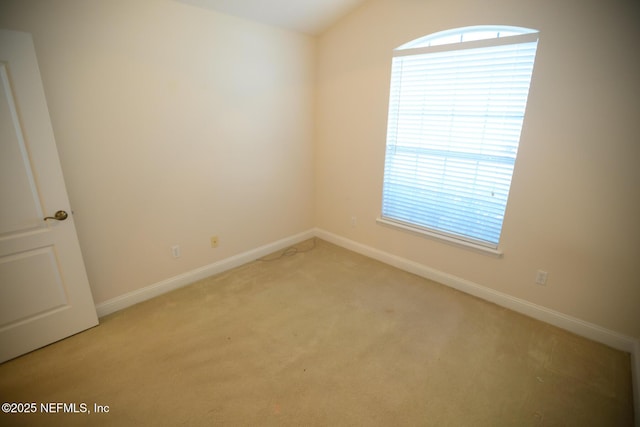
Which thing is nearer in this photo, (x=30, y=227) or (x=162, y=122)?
(x=30, y=227)

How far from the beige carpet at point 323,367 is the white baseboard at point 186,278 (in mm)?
83

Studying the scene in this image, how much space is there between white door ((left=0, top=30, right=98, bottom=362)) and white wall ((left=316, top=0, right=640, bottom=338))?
108 inches

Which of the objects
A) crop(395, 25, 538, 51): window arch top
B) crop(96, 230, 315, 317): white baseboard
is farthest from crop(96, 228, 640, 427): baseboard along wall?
crop(395, 25, 538, 51): window arch top

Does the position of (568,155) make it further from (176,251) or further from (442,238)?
(176,251)

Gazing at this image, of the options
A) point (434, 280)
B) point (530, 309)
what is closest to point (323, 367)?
point (434, 280)

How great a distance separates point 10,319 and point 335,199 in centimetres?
304

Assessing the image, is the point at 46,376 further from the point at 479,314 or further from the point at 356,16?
the point at 356,16

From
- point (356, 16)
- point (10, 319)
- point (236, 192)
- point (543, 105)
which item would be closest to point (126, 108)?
point (236, 192)

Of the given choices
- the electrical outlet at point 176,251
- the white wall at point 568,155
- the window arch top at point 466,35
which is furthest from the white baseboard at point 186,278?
the window arch top at point 466,35

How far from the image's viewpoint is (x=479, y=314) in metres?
2.52

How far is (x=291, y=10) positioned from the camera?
278cm

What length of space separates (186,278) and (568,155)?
11.0 ft

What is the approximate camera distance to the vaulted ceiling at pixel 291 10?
253 centimetres

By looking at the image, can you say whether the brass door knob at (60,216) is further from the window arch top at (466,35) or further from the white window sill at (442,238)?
the window arch top at (466,35)
